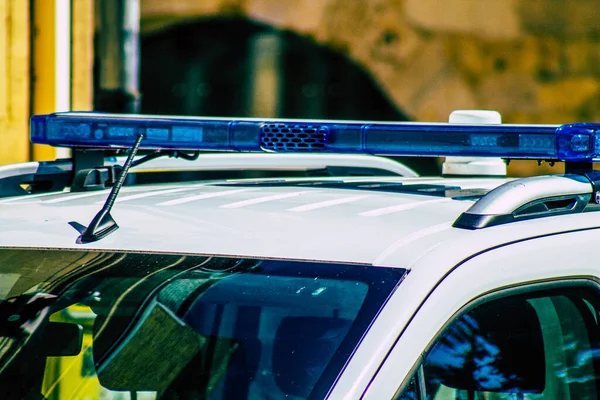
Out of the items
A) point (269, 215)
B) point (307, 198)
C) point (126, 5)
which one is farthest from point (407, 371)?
point (126, 5)

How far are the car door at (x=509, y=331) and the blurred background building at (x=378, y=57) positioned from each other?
20.0ft

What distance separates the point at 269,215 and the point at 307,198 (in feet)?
0.66

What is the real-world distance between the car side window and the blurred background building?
240 inches

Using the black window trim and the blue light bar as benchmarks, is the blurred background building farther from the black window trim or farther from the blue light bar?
the black window trim

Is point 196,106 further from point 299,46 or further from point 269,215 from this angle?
point 269,215

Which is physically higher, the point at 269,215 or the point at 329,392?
the point at 269,215

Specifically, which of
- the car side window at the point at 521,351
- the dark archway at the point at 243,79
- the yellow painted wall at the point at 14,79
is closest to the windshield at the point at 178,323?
the car side window at the point at 521,351

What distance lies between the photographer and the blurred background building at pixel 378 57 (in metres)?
7.79

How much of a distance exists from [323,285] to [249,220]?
24 centimetres

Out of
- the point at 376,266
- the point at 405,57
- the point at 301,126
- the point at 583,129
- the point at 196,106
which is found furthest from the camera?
the point at 196,106

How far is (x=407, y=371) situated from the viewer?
5.04 ft

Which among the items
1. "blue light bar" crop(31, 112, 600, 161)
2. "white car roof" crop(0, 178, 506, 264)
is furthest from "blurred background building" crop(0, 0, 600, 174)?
"white car roof" crop(0, 178, 506, 264)

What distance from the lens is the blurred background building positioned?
7.79 meters

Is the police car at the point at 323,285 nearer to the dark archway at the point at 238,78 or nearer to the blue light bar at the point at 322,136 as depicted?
the blue light bar at the point at 322,136
